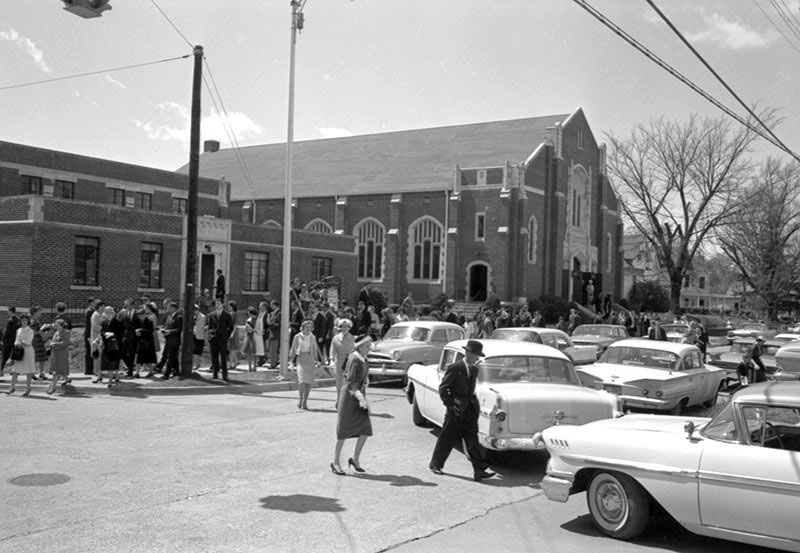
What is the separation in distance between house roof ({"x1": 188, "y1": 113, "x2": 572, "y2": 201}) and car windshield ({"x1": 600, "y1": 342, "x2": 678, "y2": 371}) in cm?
3305

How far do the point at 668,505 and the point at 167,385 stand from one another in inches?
476

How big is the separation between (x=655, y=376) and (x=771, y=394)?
7.38 meters

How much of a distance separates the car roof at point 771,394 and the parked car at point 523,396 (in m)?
2.88

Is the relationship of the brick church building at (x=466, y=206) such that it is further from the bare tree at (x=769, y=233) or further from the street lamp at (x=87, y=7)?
the street lamp at (x=87, y=7)

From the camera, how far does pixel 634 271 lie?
78812 mm

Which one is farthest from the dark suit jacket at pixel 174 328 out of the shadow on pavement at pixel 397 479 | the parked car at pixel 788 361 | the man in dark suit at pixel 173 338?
the parked car at pixel 788 361

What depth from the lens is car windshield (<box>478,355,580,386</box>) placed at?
398 inches

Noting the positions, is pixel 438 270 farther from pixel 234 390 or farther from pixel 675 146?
pixel 234 390

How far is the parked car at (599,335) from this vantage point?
78.5ft

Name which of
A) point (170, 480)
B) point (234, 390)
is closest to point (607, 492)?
point (170, 480)

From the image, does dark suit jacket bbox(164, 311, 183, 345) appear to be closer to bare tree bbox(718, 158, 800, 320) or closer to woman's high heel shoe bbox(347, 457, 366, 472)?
woman's high heel shoe bbox(347, 457, 366, 472)

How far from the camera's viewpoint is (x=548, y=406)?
30.2ft

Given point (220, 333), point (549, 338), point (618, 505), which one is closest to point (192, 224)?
point (220, 333)

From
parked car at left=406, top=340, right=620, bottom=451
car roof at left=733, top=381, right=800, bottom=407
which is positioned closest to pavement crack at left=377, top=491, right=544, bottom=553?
parked car at left=406, top=340, right=620, bottom=451
